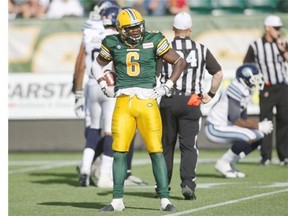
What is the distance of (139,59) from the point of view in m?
8.93

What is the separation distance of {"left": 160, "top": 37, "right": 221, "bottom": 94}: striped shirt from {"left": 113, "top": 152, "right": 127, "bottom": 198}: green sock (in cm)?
135

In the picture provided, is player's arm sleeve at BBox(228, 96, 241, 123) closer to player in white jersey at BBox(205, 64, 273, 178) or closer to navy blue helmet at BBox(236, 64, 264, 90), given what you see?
player in white jersey at BBox(205, 64, 273, 178)

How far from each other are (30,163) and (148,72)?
6.83 meters

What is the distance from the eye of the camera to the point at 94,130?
11477 mm

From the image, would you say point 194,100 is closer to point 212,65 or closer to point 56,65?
point 212,65

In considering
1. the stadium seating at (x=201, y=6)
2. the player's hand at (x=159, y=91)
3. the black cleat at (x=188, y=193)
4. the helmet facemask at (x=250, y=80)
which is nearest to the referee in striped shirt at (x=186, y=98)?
the black cleat at (x=188, y=193)

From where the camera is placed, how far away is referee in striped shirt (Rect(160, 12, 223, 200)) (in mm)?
10047

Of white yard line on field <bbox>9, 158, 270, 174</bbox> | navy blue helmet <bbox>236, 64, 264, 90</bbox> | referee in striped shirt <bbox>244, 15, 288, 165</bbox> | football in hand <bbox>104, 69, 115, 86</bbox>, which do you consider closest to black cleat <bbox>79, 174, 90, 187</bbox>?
football in hand <bbox>104, 69, 115, 86</bbox>

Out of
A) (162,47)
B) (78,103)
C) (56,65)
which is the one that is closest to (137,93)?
(162,47)

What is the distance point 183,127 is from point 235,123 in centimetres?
277

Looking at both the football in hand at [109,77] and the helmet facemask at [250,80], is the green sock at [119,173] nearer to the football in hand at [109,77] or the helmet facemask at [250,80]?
the football in hand at [109,77]

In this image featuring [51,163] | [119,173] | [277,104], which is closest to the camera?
[119,173]

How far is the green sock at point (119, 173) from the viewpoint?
29.1 ft
